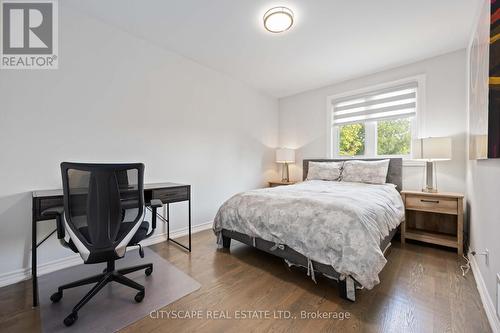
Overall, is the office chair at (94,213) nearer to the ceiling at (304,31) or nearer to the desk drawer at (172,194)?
the desk drawer at (172,194)

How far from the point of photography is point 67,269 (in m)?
2.04

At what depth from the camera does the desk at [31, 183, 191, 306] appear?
1.60m

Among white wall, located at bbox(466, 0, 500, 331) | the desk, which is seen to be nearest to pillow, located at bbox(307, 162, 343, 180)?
white wall, located at bbox(466, 0, 500, 331)

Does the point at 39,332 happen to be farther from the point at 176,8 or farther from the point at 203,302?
the point at 176,8

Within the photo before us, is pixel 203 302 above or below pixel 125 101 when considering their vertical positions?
below

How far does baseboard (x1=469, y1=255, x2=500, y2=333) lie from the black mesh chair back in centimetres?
233

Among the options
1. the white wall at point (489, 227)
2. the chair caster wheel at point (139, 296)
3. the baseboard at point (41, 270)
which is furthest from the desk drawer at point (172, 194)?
the white wall at point (489, 227)

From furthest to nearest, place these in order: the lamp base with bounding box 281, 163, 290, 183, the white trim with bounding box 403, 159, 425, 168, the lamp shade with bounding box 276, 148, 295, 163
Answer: the lamp base with bounding box 281, 163, 290, 183, the lamp shade with bounding box 276, 148, 295, 163, the white trim with bounding box 403, 159, 425, 168

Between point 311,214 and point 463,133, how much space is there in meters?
2.49

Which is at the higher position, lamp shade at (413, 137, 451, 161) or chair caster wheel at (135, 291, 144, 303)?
lamp shade at (413, 137, 451, 161)

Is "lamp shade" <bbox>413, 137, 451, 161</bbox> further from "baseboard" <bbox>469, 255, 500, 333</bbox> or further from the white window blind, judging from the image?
"baseboard" <bbox>469, 255, 500, 333</bbox>

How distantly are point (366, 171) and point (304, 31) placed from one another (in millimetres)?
2033

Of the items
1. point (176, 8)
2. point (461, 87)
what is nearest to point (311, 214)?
point (176, 8)

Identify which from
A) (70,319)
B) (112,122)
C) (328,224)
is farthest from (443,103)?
(70,319)
